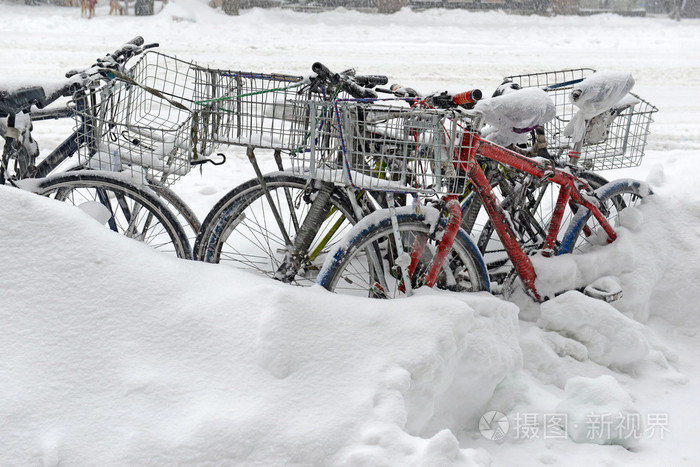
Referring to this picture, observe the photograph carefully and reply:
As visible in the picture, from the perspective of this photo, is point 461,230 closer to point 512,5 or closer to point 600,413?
point 600,413

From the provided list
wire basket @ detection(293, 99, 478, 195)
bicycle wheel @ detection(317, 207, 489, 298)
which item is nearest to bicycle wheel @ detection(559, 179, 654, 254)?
bicycle wheel @ detection(317, 207, 489, 298)

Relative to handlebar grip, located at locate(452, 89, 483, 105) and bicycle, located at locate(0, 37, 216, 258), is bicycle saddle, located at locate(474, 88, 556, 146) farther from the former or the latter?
bicycle, located at locate(0, 37, 216, 258)

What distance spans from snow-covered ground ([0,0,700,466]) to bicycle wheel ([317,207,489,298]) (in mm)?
281

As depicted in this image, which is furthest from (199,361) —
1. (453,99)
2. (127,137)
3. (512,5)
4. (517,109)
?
(512,5)

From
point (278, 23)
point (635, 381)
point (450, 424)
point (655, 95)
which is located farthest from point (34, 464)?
point (278, 23)

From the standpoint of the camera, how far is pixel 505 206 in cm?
379

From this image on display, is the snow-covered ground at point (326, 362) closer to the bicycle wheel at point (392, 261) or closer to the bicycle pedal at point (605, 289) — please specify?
the bicycle pedal at point (605, 289)

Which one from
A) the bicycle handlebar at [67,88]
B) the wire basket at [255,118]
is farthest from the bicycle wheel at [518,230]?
the bicycle handlebar at [67,88]

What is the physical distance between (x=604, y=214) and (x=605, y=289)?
51cm

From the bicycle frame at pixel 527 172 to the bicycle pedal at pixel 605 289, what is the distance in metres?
0.27

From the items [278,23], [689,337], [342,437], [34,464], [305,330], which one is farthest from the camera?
[278,23]

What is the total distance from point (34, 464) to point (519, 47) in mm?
14849

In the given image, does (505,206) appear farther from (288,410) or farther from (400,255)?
(288,410)

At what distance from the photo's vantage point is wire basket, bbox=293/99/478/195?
2.70 m
